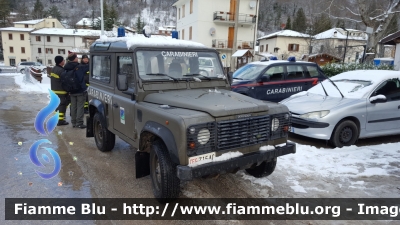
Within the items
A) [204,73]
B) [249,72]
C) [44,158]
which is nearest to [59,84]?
[44,158]

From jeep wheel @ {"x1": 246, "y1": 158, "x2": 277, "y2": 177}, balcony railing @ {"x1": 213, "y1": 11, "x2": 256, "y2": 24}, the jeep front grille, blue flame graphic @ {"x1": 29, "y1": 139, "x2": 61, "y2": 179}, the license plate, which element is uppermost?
balcony railing @ {"x1": 213, "y1": 11, "x2": 256, "y2": 24}

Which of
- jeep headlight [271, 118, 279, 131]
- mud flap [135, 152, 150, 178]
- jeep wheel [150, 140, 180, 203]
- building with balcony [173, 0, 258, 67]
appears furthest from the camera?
building with balcony [173, 0, 258, 67]

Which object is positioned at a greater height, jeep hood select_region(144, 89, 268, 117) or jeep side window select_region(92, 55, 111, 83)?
jeep side window select_region(92, 55, 111, 83)

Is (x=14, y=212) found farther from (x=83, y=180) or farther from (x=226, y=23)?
(x=226, y=23)

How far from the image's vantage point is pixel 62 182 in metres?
4.26

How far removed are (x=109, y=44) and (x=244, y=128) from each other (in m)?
2.97

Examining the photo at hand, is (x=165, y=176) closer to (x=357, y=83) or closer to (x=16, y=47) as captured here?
(x=357, y=83)

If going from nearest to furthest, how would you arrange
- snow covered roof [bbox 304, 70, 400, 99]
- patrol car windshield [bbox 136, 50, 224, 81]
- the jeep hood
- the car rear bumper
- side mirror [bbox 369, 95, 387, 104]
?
the car rear bumper < the jeep hood < patrol car windshield [bbox 136, 50, 224, 81] < side mirror [bbox 369, 95, 387, 104] < snow covered roof [bbox 304, 70, 400, 99]

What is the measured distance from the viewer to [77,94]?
7.50 m

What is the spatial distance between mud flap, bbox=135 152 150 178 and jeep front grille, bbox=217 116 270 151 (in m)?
1.24

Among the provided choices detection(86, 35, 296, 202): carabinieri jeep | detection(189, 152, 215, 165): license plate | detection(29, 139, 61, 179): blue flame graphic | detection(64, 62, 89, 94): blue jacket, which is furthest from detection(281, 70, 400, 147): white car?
detection(64, 62, 89, 94): blue jacket

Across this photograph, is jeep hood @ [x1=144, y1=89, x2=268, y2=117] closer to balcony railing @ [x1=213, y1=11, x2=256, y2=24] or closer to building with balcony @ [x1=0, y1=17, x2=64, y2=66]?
balcony railing @ [x1=213, y1=11, x2=256, y2=24]

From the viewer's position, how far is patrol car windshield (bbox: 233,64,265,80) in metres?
8.82

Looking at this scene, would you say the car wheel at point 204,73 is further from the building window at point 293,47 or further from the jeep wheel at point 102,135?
the building window at point 293,47
